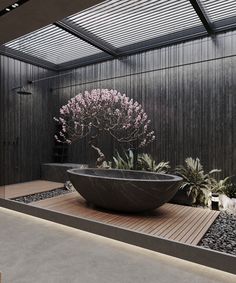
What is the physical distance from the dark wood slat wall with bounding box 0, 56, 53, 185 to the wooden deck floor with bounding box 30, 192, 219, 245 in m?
2.15

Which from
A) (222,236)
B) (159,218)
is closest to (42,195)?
(159,218)

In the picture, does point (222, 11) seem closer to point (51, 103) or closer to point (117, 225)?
point (117, 225)

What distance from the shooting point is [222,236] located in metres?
3.12

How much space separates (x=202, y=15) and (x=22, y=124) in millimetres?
4982

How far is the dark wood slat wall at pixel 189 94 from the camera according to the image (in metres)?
4.81

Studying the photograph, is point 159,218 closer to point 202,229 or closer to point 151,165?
point 202,229

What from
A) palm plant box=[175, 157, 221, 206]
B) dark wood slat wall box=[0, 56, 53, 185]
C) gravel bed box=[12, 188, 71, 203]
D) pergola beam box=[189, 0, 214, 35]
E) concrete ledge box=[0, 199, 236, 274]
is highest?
pergola beam box=[189, 0, 214, 35]

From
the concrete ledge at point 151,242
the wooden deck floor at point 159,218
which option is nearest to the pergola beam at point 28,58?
the wooden deck floor at point 159,218

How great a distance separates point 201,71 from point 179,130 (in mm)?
1315

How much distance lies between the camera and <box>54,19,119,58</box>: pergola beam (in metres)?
4.66

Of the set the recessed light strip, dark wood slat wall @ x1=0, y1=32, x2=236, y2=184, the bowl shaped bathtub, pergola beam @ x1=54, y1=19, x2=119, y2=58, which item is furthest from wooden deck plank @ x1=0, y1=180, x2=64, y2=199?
pergola beam @ x1=54, y1=19, x2=119, y2=58

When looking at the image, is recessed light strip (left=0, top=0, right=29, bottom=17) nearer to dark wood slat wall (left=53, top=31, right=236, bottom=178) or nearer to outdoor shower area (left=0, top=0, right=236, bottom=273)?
outdoor shower area (left=0, top=0, right=236, bottom=273)

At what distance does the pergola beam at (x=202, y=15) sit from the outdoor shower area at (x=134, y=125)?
29mm

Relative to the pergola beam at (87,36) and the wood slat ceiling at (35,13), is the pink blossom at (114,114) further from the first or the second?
the wood slat ceiling at (35,13)
